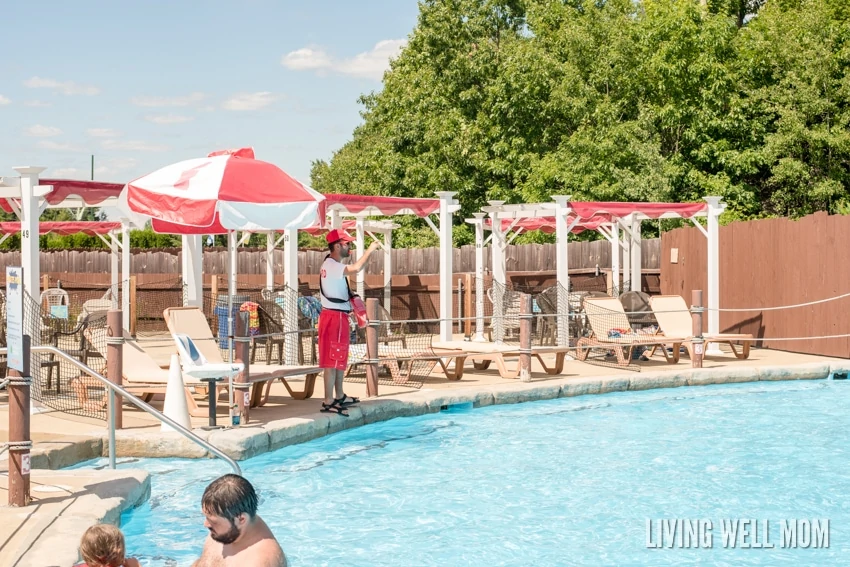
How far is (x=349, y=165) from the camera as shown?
50.7 m

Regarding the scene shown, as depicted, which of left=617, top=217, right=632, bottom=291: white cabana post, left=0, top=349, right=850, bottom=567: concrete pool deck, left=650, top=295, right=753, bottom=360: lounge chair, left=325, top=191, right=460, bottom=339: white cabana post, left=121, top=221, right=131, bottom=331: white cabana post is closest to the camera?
left=0, top=349, right=850, bottom=567: concrete pool deck

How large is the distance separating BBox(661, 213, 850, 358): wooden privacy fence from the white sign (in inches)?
452

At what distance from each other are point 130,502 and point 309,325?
9749mm

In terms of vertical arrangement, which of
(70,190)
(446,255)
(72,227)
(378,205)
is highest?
(72,227)

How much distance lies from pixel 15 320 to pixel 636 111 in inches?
919

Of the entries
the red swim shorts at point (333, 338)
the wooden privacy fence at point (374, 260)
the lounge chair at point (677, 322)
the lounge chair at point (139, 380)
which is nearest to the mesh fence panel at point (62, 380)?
the lounge chair at point (139, 380)

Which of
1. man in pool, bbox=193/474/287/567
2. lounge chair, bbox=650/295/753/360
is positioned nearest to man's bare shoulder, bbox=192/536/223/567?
man in pool, bbox=193/474/287/567

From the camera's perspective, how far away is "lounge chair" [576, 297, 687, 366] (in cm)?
1412

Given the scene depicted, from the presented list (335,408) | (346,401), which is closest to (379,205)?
(346,401)

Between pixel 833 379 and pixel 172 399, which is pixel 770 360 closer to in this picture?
pixel 833 379

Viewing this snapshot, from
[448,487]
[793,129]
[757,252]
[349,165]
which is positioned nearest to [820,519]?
[448,487]

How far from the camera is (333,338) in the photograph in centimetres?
957

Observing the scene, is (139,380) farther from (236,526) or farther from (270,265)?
(270,265)

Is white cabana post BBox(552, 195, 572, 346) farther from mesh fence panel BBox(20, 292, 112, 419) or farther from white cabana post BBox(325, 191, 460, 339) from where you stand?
mesh fence panel BBox(20, 292, 112, 419)
